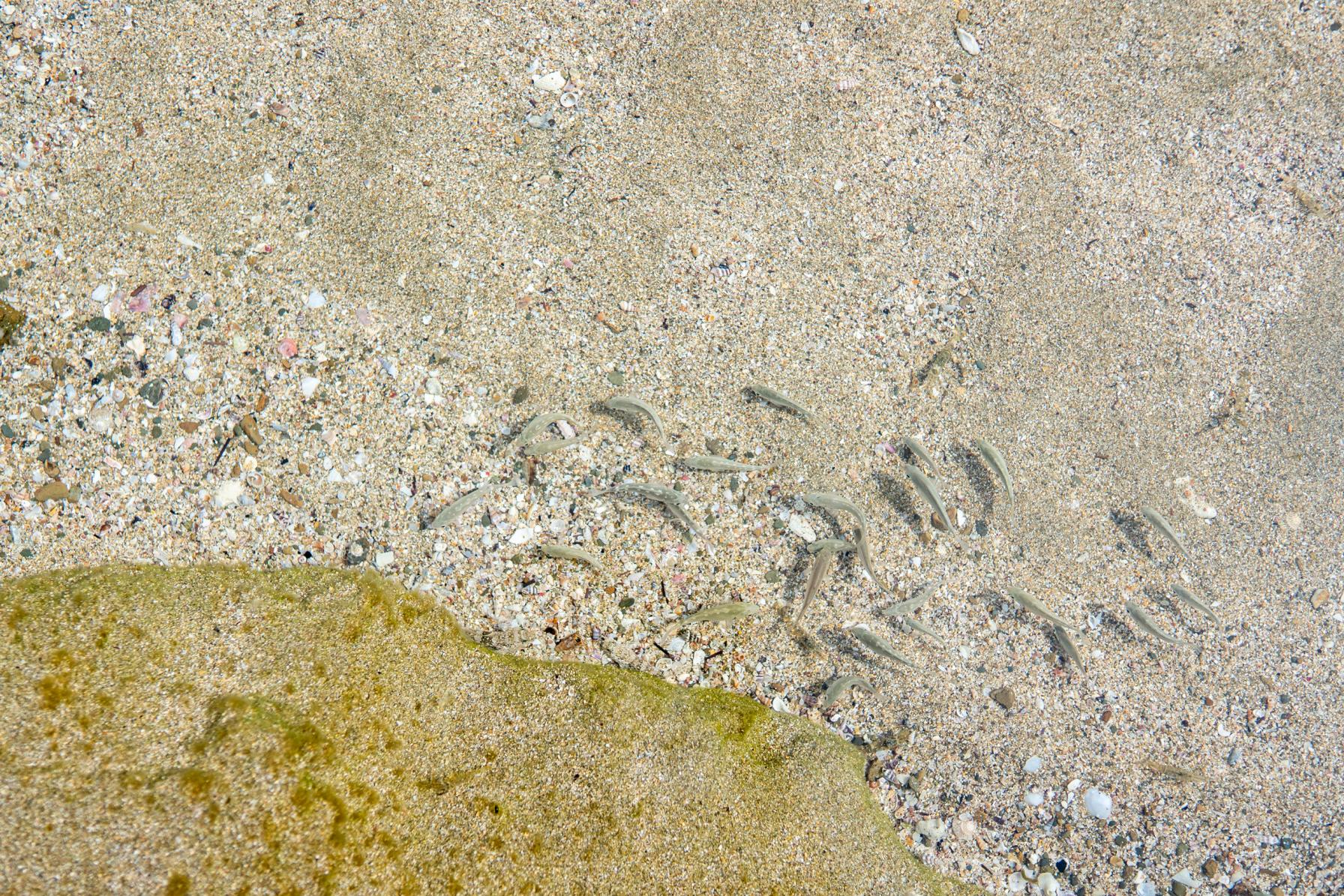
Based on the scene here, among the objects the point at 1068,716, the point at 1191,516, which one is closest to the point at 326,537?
the point at 1068,716

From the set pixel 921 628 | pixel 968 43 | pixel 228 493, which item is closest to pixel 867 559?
pixel 921 628

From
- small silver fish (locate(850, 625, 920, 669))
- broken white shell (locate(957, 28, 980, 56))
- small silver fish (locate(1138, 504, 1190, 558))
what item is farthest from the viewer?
broken white shell (locate(957, 28, 980, 56))

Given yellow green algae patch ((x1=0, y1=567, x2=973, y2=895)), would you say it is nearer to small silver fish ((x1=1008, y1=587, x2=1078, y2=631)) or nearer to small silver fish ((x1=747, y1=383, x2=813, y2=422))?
small silver fish ((x1=1008, y1=587, x2=1078, y2=631))

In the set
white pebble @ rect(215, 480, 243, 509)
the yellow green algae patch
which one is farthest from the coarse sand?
the yellow green algae patch

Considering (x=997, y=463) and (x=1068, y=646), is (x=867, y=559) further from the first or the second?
(x=1068, y=646)

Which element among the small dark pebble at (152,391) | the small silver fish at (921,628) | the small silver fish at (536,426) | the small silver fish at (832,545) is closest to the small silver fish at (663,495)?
the small silver fish at (536,426)

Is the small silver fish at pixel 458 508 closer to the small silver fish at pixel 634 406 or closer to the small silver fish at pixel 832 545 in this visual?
the small silver fish at pixel 634 406
